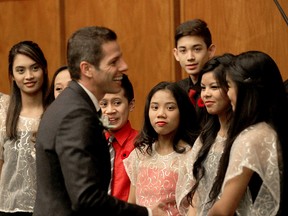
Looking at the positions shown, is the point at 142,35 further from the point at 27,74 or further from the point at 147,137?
the point at 147,137

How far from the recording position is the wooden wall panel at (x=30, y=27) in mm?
5195

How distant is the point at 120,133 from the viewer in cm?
379

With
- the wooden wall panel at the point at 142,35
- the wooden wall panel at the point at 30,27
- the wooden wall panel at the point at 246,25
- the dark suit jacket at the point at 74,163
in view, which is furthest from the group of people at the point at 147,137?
the wooden wall panel at the point at 30,27

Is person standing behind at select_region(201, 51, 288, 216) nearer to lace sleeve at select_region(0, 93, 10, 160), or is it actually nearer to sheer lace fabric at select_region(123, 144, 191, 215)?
sheer lace fabric at select_region(123, 144, 191, 215)

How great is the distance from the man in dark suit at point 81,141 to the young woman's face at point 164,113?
85 centimetres

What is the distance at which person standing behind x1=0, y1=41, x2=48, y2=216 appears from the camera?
12.5 ft

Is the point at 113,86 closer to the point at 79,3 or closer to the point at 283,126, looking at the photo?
the point at 283,126

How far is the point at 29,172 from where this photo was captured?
3.83 meters

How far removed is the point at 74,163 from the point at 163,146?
1.21 m

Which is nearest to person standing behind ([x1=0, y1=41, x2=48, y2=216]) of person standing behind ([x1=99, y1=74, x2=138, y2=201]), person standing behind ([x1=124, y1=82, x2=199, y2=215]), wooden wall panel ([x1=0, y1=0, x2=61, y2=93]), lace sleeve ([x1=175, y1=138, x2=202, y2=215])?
person standing behind ([x1=99, y1=74, x2=138, y2=201])

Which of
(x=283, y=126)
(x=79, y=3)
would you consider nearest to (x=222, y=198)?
(x=283, y=126)

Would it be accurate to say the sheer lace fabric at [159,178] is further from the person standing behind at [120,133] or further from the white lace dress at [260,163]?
the white lace dress at [260,163]

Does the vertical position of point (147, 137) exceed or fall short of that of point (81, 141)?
it falls short

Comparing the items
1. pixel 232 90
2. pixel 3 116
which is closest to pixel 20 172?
pixel 3 116
